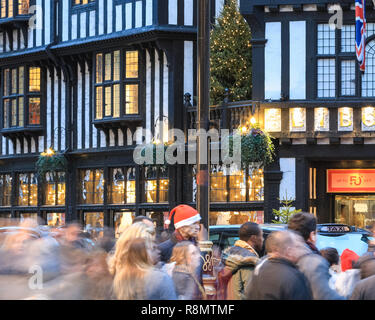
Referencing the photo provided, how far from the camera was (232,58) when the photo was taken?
→ 22656 mm

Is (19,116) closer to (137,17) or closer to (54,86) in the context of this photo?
(54,86)

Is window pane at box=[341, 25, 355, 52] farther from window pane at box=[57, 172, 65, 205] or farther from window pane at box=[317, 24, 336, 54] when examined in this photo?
window pane at box=[57, 172, 65, 205]

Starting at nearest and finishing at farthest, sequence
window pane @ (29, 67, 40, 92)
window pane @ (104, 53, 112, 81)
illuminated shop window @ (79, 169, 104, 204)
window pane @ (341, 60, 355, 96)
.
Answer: window pane @ (341, 60, 355, 96), window pane @ (104, 53, 112, 81), illuminated shop window @ (79, 169, 104, 204), window pane @ (29, 67, 40, 92)

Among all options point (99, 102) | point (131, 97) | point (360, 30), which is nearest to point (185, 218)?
point (360, 30)

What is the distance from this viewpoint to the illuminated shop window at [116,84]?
2492 cm

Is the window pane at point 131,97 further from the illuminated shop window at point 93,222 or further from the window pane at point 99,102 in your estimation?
the illuminated shop window at point 93,222

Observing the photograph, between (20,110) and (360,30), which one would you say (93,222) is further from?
(360,30)

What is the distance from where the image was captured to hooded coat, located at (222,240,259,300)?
26.3ft

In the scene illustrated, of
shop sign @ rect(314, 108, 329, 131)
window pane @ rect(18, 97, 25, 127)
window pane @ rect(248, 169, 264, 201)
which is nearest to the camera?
shop sign @ rect(314, 108, 329, 131)

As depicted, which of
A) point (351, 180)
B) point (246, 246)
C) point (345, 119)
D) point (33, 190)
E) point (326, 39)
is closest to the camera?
point (246, 246)

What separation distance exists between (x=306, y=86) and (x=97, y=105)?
787 cm

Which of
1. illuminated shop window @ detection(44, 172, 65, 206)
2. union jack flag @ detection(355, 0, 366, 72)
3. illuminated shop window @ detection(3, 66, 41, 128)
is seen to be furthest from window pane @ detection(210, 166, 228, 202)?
illuminated shop window @ detection(3, 66, 41, 128)

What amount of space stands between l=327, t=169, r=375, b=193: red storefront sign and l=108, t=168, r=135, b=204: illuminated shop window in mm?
6529

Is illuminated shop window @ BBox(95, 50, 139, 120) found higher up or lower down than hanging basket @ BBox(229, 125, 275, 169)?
higher up
